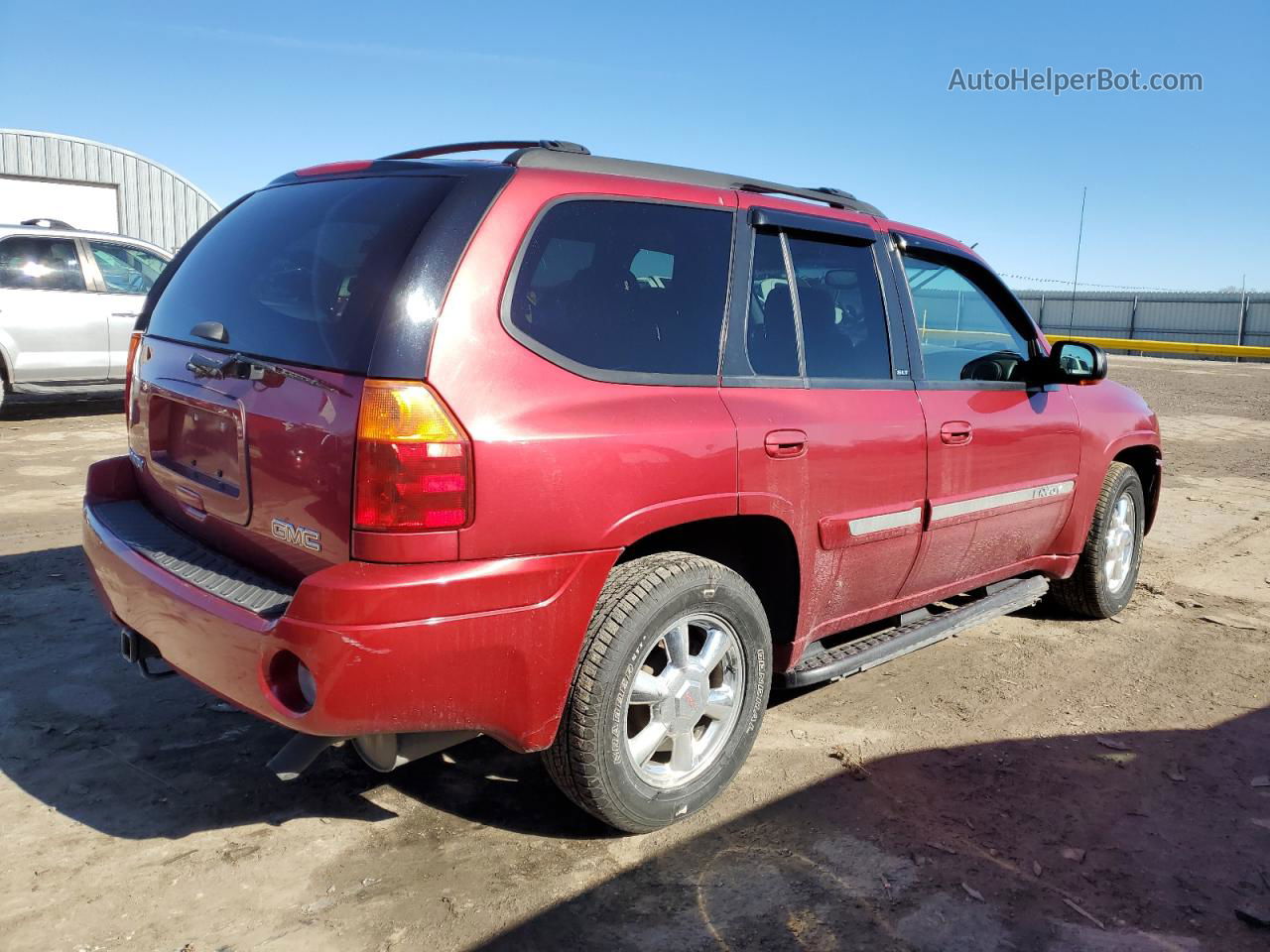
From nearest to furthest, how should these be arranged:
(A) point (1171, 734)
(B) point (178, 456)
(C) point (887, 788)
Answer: (B) point (178, 456) < (C) point (887, 788) < (A) point (1171, 734)

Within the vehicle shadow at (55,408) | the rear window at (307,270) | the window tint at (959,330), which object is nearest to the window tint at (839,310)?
the window tint at (959,330)

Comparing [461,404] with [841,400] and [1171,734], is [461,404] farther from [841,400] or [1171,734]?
[1171,734]

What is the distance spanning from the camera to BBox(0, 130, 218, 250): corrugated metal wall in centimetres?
2166

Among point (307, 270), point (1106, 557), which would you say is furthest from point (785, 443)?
point (1106, 557)

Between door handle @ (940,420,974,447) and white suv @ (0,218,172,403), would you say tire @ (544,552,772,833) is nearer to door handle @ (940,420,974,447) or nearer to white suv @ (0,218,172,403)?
door handle @ (940,420,974,447)

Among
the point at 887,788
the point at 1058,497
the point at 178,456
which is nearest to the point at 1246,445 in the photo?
the point at 1058,497

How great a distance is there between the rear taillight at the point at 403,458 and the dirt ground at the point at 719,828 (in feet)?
3.35

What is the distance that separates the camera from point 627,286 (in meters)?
2.88

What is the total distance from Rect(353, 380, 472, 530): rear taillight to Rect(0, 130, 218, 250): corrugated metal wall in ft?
69.5

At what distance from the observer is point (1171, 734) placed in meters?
3.75

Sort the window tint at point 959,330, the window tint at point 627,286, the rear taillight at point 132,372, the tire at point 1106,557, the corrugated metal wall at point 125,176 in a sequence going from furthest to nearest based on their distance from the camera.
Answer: the corrugated metal wall at point 125,176 < the tire at point 1106,557 < the window tint at point 959,330 < the rear taillight at point 132,372 < the window tint at point 627,286

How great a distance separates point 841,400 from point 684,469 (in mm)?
820

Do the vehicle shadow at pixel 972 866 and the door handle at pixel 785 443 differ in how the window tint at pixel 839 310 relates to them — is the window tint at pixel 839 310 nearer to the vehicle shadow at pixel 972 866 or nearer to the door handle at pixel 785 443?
the door handle at pixel 785 443

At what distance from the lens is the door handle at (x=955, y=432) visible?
3.72m
